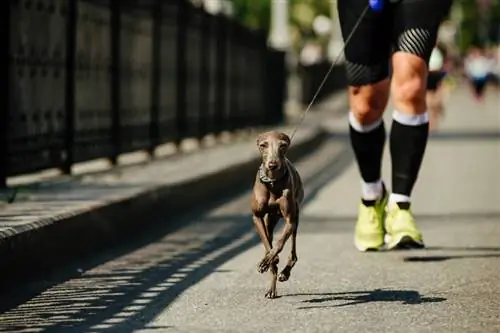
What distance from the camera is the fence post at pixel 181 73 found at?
18.1 metres

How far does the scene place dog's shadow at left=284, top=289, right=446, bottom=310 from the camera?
7.15 m

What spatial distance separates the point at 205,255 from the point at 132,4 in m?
6.48

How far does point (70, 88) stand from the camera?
12.9 m

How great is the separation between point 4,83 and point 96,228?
1.76m

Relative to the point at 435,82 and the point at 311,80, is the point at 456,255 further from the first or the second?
the point at 311,80

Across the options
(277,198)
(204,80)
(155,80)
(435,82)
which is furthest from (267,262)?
(435,82)

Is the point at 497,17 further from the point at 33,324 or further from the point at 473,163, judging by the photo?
the point at 33,324

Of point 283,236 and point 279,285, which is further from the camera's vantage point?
point 279,285

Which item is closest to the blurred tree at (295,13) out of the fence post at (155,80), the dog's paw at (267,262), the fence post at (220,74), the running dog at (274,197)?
the fence post at (220,74)

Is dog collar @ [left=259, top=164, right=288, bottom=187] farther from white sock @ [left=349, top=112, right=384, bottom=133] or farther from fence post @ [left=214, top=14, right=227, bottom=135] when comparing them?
fence post @ [left=214, top=14, right=227, bottom=135]

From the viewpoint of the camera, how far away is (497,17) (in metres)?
133

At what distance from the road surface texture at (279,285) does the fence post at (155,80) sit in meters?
4.12

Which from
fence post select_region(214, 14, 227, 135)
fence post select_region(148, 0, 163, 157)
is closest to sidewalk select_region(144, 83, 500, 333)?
fence post select_region(148, 0, 163, 157)

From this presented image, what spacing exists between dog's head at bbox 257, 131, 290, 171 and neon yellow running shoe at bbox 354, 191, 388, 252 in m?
2.01
